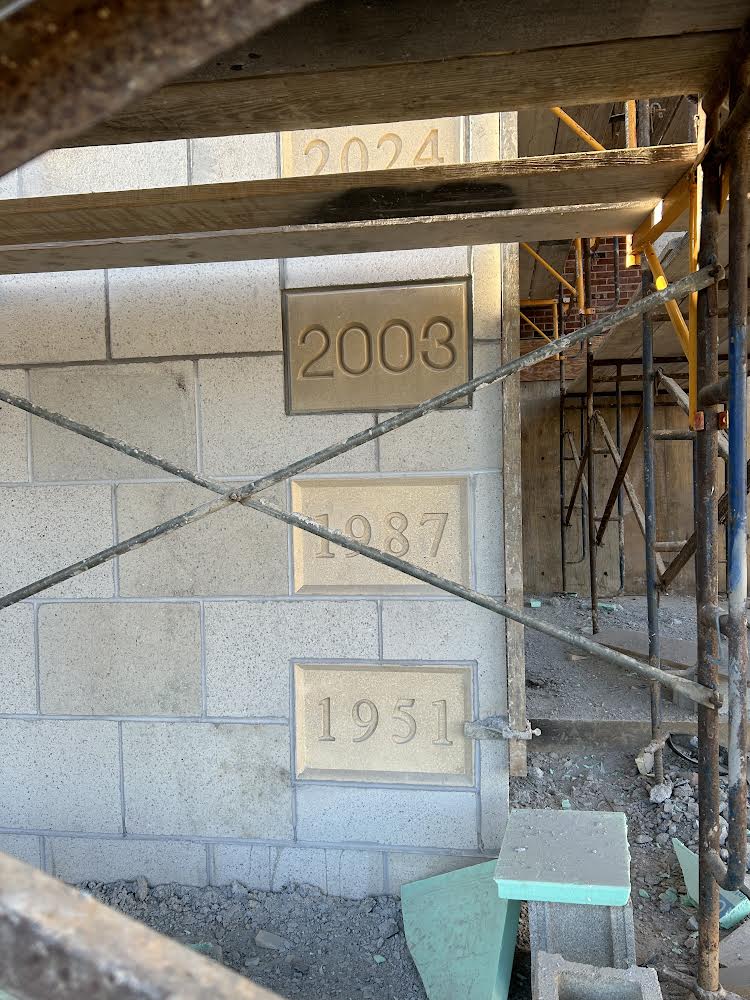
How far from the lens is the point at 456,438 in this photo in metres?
3.18

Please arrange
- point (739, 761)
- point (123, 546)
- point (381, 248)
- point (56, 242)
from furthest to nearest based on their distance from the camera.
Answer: point (381, 248)
point (56, 242)
point (123, 546)
point (739, 761)

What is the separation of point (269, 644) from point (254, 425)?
1063mm

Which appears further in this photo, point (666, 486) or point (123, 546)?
point (666, 486)

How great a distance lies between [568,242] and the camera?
20.8 feet

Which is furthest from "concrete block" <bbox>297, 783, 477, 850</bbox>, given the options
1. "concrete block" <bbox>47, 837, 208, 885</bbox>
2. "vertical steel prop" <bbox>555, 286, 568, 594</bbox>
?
Answer: "vertical steel prop" <bbox>555, 286, 568, 594</bbox>

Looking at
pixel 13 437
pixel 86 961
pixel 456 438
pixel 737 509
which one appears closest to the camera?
pixel 86 961

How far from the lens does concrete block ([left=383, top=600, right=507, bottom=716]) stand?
3211 millimetres

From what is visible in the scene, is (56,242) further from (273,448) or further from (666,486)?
(666,486)

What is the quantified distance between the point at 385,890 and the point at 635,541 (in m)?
7.56

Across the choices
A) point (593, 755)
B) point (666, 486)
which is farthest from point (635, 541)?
point (593, 755)

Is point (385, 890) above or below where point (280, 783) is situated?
below

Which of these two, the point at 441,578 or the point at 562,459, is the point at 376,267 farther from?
the point at 562,459

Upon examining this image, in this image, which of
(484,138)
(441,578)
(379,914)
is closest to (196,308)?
(484,138)

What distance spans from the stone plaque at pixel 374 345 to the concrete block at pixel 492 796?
1697 millimetres
